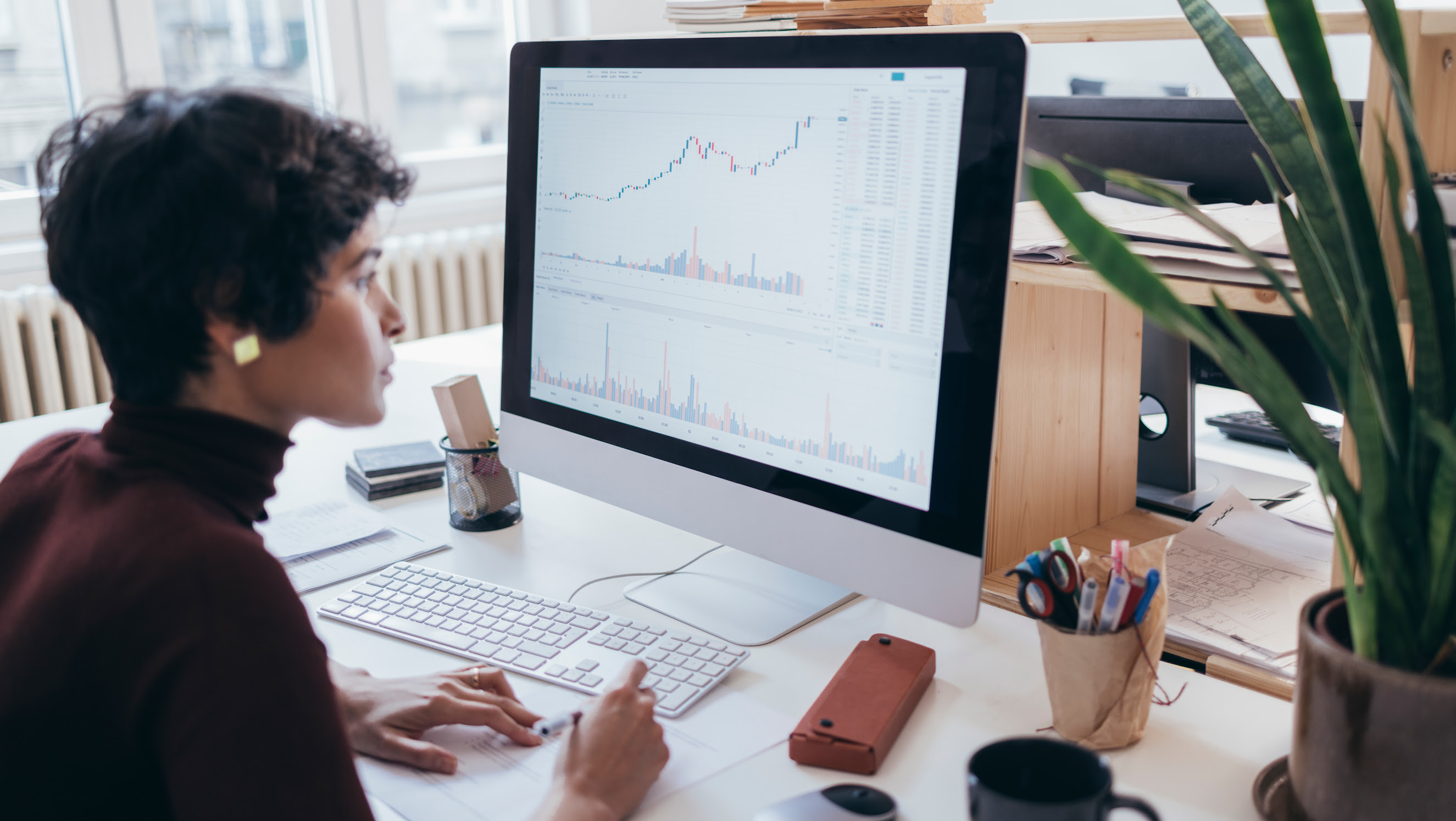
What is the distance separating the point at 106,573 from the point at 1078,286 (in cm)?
71

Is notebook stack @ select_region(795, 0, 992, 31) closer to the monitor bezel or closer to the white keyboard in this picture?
the monitor bezel

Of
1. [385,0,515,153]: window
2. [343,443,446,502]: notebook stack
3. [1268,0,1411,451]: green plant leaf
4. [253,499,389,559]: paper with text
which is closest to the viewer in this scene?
[1268,0,1411,451]: green plant leaf

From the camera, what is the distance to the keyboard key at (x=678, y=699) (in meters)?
0.80

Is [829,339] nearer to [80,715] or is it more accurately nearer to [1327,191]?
[1327,191]

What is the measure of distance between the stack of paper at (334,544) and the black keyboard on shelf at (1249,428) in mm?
1010

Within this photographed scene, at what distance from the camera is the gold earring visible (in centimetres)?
66

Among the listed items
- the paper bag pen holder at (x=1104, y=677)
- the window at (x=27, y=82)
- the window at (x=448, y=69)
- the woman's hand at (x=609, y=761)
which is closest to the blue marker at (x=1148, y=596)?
the paper bag pen holder at (x=1104, y=677)

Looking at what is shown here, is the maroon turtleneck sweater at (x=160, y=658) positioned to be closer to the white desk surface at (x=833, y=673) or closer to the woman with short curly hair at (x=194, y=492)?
the woman with short curly hair at (x=194, y=492)

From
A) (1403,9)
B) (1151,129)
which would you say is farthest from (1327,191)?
(1151,129)

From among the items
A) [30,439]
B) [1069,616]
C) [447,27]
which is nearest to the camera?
[1069,616]

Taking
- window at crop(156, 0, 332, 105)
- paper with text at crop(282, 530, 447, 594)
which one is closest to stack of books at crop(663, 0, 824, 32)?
paper with text at crop(282, 530, 447, 594)

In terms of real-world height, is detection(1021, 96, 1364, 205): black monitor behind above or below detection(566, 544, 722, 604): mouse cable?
above

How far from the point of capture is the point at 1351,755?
59cm

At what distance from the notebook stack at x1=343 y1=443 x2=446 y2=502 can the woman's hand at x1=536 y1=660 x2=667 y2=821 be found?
0.60 meters
